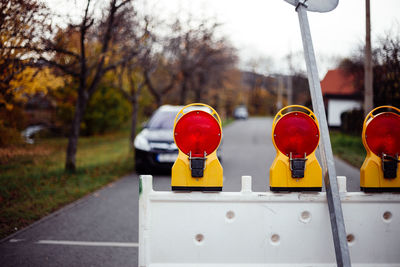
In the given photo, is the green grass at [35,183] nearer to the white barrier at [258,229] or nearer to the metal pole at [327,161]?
the white barrier at [258,229]

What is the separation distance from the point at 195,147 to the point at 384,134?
1.42 meters

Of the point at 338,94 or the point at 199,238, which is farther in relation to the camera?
the point at 338,94

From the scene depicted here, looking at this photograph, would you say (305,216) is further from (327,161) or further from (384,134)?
(384,134)

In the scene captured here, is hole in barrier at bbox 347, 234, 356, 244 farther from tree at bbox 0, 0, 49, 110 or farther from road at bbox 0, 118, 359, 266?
tree at bbox 0, 0, 49, 110

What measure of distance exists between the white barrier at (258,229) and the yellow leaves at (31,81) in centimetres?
506

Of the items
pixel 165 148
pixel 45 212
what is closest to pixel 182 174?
pixel 45 212

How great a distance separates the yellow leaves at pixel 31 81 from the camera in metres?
6.65

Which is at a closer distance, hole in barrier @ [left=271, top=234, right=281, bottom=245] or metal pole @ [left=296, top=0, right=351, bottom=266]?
metal pole @ [left=296, top=0, right=351, bottom=266]

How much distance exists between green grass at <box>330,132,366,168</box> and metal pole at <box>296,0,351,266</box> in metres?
3.23

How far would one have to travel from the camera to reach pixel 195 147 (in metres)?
2.76

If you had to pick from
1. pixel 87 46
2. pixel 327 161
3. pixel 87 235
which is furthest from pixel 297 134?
pixel 87 46

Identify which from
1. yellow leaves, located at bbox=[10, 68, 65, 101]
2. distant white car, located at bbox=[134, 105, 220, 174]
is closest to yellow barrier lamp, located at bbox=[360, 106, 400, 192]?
yellow leaves, located at bbox=[10, 68, 65, 101]

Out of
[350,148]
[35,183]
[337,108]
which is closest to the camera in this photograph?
[337,108]

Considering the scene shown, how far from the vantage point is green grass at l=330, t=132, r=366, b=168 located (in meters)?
6.65
